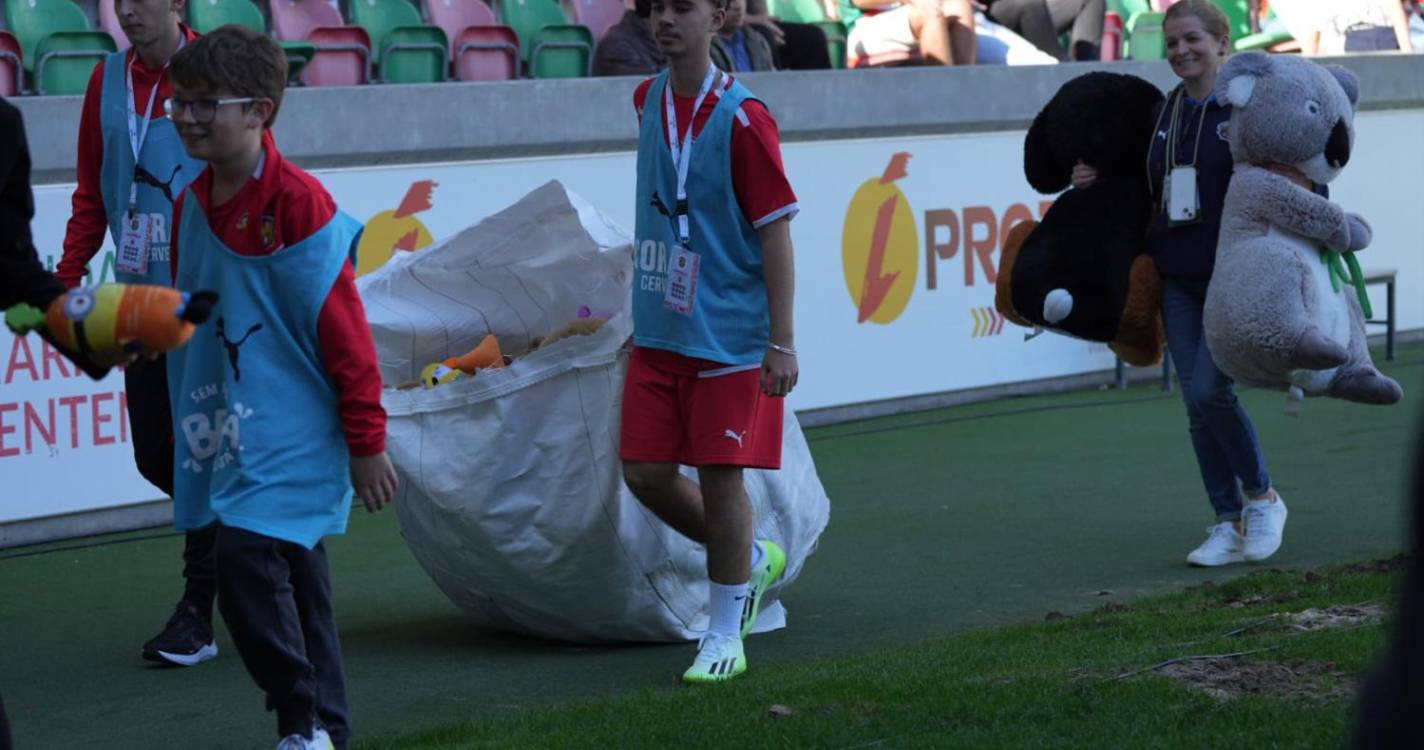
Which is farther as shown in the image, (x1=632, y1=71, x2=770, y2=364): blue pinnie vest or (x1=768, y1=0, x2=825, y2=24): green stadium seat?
(x1=768, y1=0, x2=825, y2=24): green stadium seat

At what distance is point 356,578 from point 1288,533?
10.1 feet

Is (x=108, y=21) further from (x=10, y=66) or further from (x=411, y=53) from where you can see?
(x=411, y=53)

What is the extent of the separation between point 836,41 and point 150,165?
7.12 m

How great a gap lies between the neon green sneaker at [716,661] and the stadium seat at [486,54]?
551 centimetres

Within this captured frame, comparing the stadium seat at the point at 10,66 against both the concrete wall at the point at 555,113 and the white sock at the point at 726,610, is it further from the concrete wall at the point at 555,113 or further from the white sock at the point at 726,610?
the white sock at the point at 726,610

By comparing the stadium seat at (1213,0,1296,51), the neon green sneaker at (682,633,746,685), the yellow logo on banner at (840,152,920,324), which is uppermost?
the stadium seat at (1213,0,1296,51)

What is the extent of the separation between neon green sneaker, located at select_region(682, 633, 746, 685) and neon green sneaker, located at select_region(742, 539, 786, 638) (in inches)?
4.2

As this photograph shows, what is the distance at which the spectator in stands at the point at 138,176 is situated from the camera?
188 inches

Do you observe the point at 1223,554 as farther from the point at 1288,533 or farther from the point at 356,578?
the point at 356,578

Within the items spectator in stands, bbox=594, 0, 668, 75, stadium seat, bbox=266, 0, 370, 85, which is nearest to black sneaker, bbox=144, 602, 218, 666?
stadium seat, bbox=266, 0, 370, 85

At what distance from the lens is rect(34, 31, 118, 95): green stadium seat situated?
812 centimetres

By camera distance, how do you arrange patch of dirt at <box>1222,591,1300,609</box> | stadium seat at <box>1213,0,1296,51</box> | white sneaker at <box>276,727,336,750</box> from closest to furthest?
white sneaker at <box>276,727,336,750</box>
patch of dirt at <box>1222,591,1300,609</box>
stadium seat at <box>1213,0,1296,51</box>

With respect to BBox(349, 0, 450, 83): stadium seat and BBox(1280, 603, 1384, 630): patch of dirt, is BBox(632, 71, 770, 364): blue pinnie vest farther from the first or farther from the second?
BBox(349, 0, 450, 83): stadium seat

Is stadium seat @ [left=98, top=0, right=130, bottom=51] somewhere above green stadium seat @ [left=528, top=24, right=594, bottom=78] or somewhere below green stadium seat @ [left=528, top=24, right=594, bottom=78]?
above
